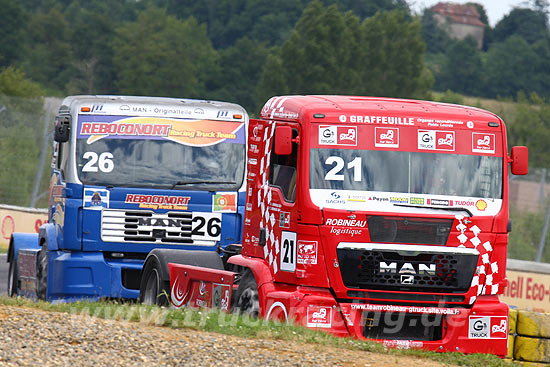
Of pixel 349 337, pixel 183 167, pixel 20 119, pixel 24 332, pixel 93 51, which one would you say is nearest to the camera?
pixel 24 332

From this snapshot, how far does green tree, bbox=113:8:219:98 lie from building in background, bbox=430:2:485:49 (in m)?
70.7

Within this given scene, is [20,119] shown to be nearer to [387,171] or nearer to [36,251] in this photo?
[36,251]

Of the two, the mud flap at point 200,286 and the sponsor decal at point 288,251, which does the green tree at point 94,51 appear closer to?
the mud flap at point 200,286

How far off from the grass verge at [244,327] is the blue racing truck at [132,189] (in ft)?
10.5

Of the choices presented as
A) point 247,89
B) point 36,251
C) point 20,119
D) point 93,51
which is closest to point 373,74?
point 247,89

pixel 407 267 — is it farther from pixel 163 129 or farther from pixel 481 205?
pixel 163 129

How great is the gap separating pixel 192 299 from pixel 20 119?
14727mm

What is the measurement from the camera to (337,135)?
33.6 ft

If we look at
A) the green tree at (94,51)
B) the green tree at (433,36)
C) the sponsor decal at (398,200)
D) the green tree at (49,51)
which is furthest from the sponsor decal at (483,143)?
the green tree at (433,36)

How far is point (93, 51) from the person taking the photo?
105375 millimetres

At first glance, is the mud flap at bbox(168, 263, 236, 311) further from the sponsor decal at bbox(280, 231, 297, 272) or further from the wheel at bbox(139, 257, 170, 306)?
the sponsor decal at bbox(280, 231, 297, 272)

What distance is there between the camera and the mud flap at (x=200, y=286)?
11.3m

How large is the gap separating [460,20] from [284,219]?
179 m

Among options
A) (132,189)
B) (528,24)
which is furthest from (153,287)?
(528,24)
